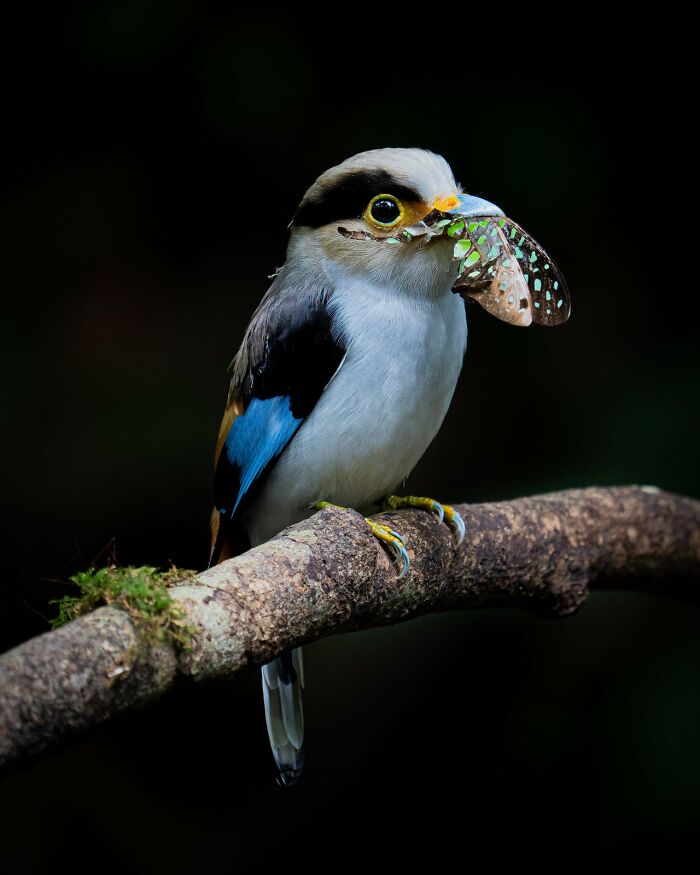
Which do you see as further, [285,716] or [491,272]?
[285,716]

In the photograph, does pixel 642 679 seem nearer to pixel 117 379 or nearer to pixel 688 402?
pixel 688 402

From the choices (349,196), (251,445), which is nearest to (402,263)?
(349,196)

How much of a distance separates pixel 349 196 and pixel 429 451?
5.92 feet

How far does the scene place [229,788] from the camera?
148 inches

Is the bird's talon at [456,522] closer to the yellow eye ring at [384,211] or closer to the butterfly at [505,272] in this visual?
the butterfly at [505,272]

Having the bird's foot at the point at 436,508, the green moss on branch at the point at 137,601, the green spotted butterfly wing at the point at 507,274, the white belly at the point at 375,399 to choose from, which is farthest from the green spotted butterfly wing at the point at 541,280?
the green moss on branch at the point at 137,601

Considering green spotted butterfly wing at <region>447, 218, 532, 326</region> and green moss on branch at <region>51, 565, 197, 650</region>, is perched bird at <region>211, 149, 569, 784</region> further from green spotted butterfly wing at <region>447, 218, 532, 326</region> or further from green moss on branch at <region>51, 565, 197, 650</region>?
green moss on branch at <region>51, 565, 197, 650</region>

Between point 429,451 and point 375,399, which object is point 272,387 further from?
point 429,451

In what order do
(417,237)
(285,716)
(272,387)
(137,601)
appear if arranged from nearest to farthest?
(137,601)
(417,237)
(272,387)
(285,716)

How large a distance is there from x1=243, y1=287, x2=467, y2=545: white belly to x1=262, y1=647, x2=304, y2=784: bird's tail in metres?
0.43

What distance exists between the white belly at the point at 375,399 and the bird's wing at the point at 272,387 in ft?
0.11

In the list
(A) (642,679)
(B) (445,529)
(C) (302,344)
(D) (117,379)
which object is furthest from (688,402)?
(D) (117,379)

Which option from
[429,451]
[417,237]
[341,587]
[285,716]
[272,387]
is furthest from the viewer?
[429,451]

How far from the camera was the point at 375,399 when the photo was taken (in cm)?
236
